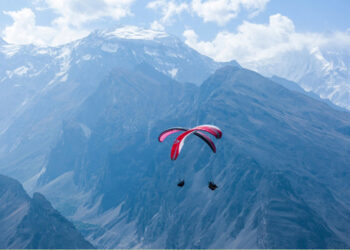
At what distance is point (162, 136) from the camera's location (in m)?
105

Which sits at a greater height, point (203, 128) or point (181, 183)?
point (203, 128)

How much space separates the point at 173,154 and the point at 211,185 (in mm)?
9850

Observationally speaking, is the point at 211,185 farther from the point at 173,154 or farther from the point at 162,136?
the point at 162,136

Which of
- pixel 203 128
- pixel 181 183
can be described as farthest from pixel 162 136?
pixel 181 183

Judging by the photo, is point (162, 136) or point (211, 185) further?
point (162, 136)

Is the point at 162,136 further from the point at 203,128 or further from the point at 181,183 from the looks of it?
the point at 181,183

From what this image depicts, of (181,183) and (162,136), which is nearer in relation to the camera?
(181,183)

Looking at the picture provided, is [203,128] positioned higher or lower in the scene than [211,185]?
higher

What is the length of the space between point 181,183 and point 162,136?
56.4ft

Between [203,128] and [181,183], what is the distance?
15396 mm

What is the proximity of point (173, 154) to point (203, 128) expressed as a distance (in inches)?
394

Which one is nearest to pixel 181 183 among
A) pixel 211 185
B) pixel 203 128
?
pixel 211 185

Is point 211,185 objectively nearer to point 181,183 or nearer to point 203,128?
point 181,183

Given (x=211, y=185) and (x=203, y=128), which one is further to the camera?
(x=203, y=128)
